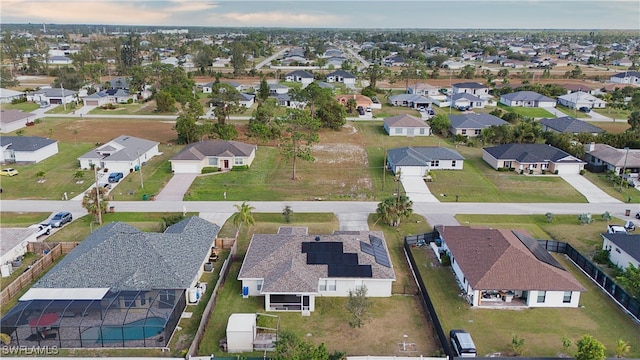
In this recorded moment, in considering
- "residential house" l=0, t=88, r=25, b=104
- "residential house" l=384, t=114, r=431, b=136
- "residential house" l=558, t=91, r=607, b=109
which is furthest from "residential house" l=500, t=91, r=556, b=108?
"residential house" l=0, t=88, r=25, b=104

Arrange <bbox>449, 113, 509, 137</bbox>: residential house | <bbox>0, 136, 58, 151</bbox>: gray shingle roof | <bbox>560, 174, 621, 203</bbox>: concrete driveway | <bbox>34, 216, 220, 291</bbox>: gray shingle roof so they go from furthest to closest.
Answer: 1. <bbox>449, 113, 509, 137</bbox>: residential house
2. <bbox>0, 136, 58, 151</bbox>: gray shingle roof
3. <bbox>560, 174, 621, 203</bbox>: concrete driveway
4. <bbox>34, 216, 220, 291</bbox>: gray shingle roof

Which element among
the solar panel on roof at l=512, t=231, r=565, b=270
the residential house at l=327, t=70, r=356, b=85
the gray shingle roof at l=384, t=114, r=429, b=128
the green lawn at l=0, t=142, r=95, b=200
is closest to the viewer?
the solar panel on roof at l=512, t=231, r=565, b=270

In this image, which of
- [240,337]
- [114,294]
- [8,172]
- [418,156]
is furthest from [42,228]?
[418,156]

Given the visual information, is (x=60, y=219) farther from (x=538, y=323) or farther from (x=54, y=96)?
(x=54, y=96)

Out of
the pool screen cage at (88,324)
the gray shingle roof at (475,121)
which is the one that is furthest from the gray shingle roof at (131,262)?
the gray shingle roof at (475,121)

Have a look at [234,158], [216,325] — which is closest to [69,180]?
[234,158]

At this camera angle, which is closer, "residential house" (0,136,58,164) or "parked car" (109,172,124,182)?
"parked car" (109,172,124,182)

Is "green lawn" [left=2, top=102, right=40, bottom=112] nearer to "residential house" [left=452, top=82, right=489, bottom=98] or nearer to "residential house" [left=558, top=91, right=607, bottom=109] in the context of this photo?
"residential house" [left=452, top=82, right=489, bottom=98]
